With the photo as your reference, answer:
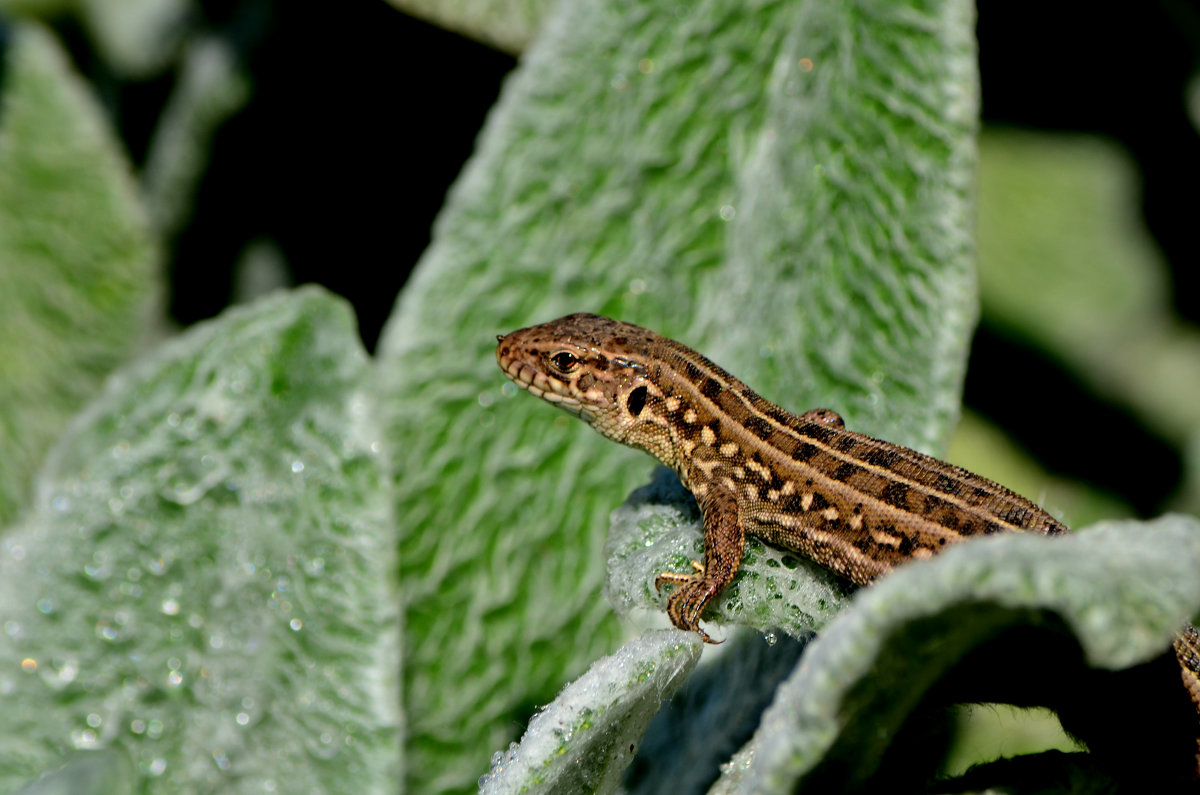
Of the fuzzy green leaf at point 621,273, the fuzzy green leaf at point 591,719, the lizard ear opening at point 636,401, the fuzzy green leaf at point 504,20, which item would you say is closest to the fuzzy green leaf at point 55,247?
the fuzzy green leaf at point 504,20

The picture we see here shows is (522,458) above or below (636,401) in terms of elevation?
below

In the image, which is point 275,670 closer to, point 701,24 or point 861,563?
point 861,563

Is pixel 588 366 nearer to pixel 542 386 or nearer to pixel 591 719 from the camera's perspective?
pixel 542 386

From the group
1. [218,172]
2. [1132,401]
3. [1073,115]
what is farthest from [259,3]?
[1132,401]

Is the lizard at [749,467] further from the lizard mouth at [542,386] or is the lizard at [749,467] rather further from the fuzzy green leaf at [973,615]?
the fuzzy green leaf at [973,615]

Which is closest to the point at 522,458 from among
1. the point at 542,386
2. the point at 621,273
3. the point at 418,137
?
the point at 542,386
